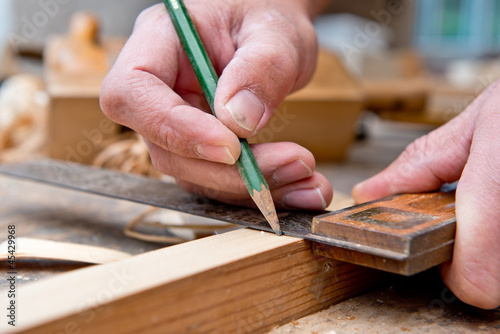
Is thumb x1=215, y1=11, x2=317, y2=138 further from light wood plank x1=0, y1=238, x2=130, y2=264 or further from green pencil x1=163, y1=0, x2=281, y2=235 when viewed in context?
light wood plank x1=0, y1=238, x2=130, y2=264

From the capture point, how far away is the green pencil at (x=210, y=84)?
0.67 m

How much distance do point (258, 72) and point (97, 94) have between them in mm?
943

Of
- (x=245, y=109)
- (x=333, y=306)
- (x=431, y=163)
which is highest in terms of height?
(x=245, y=109)

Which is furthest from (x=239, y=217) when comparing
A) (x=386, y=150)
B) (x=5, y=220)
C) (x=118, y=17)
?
(x=118, y=17)

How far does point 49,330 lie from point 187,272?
14 centimetres

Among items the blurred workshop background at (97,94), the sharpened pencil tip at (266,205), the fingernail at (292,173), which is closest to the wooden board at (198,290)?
the sharpened pencil tip at (266,205)

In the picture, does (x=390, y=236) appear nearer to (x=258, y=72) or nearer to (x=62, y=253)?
(x=258, y=72)

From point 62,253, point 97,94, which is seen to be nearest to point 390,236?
point 62,253

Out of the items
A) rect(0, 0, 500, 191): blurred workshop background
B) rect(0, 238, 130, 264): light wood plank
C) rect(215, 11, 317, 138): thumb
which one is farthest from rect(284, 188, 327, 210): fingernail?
rect(0, 0, 500, 191): blurred workshop background

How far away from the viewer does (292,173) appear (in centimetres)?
74

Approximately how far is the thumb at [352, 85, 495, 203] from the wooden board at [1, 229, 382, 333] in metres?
0.20

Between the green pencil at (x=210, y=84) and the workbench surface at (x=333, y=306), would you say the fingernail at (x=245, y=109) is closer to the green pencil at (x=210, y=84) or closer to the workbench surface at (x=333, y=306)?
the green pencil at (x=210, y=84)

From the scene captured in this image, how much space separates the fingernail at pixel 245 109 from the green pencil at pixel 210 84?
0.09 ft

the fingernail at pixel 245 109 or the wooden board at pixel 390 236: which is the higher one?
the fingernail at pixel 245 109
